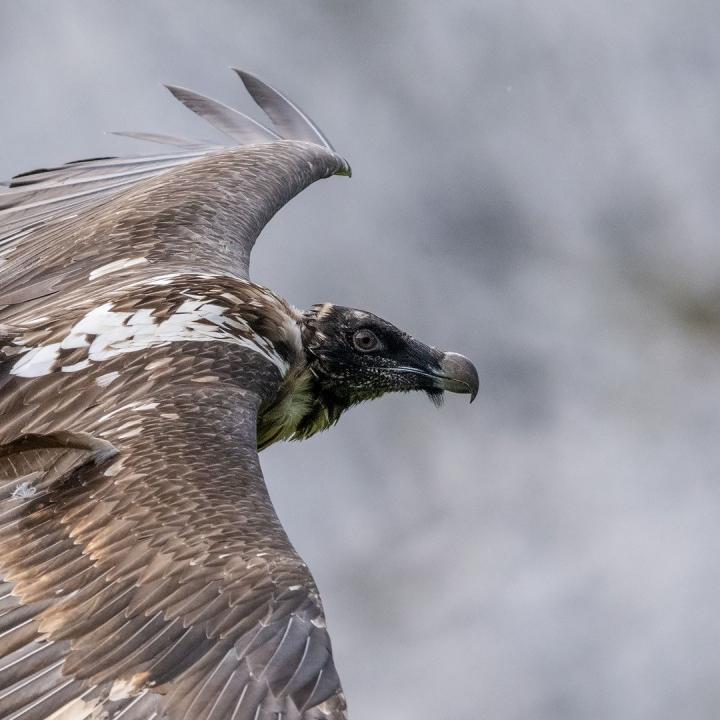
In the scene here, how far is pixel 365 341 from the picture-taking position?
6.67m

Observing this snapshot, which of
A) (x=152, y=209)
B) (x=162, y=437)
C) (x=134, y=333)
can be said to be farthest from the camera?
(x=152, y=209)

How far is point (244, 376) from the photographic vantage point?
17.8ft

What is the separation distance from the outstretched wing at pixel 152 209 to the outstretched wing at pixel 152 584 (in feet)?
5.59

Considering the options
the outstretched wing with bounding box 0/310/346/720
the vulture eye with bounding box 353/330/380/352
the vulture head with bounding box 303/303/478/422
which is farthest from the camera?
the vulture eye with bounding box 353/330/380/352

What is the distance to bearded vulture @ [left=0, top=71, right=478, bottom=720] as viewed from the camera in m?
4.18

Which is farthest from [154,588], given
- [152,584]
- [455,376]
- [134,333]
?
[455,376]

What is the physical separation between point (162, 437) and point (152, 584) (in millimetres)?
646

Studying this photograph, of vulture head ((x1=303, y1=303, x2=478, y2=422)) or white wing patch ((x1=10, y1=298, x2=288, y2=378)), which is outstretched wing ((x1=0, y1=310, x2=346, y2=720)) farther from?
vulture head ((x1=303, y1=303, x2=478, y2=422))

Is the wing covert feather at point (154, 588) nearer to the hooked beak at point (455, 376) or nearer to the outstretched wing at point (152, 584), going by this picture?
the outstretched wing at point (152, 584)

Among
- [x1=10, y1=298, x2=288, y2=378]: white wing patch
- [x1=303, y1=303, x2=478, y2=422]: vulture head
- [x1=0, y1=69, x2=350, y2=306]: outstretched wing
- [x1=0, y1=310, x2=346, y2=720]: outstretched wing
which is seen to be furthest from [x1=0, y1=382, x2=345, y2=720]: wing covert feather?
[x1=0, y1=69, x2=350, y2=306]: outstretched wing

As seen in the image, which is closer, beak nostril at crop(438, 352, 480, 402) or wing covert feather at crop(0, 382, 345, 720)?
wing covert feather at crop(0, 382, 345, 720)

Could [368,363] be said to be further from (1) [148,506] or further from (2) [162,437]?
(1) [148,506]

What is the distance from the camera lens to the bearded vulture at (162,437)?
418 centimetres

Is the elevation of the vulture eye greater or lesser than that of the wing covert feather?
greater
